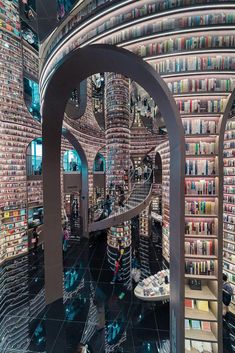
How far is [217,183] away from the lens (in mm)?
2676

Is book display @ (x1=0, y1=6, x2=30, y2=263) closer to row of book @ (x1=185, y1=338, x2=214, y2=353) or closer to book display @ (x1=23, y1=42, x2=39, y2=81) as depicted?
book display @ (x1=23, y1=42, x2=39, y2=81)

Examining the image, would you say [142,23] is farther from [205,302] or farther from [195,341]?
[195,341]

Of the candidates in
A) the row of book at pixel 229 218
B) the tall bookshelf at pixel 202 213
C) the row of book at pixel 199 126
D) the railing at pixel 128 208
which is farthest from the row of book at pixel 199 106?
the railing at pixel 128 208

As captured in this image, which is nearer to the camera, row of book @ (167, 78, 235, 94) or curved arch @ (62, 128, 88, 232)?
row of book @ (167, 78, 235, 94)

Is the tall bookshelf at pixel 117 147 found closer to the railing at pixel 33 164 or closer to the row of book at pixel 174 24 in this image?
the railing at pixel 33 164

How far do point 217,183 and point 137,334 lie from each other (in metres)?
3.62

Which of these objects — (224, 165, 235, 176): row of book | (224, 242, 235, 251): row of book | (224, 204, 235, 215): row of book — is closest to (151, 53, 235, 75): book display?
(224, 165, 235, 176): row of book

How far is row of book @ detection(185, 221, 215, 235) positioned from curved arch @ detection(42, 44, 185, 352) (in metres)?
0.25

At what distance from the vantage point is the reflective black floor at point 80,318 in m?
3.85

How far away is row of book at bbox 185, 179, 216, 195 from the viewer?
8.86 feet

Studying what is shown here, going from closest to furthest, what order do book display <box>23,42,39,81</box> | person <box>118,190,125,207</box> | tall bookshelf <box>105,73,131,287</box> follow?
book display <box>23,42,39,81</box> < person <box>118,190,125,207</box> < tall bookshelf <box>105,73,131,287</box>

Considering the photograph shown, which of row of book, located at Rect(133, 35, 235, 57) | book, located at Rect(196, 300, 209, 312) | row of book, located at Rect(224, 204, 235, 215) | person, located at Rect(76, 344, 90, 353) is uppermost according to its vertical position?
row of book, located at Rect(133, 35, 235, 57)

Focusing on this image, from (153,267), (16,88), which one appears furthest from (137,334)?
(16,88)

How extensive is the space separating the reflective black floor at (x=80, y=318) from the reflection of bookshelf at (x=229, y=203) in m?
1.47
